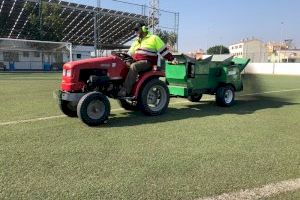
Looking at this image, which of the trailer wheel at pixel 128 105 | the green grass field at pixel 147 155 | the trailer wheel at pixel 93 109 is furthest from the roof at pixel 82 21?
the green grass field at pixel 147 155

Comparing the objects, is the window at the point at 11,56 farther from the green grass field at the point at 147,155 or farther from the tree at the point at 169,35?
the green grass field at the point at 147,155

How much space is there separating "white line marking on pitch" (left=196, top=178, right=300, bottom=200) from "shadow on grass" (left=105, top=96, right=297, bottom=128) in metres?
3.40

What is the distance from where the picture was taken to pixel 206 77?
30.2 feet

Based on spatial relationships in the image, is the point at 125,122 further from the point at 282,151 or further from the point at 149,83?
the point at 282,151

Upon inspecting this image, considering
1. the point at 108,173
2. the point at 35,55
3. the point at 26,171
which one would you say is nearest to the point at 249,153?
the point at 108,173

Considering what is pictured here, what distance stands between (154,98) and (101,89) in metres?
1.34

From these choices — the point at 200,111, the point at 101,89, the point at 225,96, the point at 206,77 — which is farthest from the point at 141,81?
the point at 225,96

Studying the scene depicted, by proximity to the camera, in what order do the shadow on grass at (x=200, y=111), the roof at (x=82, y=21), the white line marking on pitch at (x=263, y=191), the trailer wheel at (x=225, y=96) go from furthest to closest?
the roof at (x=82, y=21) → the trailer wheel at (x=225, y=96) → the shadow on grass at (x=200, y=111) → the white line marking on pitch at (x=263, y=191)

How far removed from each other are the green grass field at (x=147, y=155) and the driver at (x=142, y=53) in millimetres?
773

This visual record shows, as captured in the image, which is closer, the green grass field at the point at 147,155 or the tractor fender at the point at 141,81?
the green grass field at the point at 147,155

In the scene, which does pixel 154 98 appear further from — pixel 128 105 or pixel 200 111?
pixel 200 111

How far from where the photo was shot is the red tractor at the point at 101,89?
667 cm

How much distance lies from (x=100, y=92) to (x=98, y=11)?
34202 millimetres

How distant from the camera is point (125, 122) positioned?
703 cm
